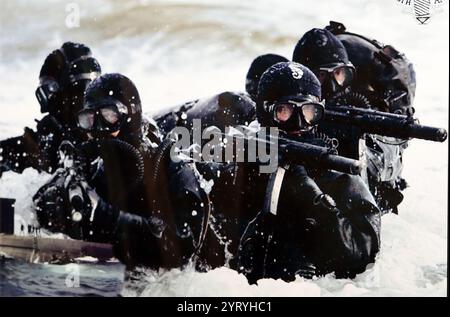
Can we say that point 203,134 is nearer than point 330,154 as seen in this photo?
No

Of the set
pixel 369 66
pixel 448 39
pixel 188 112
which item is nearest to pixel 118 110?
pixel 188 112

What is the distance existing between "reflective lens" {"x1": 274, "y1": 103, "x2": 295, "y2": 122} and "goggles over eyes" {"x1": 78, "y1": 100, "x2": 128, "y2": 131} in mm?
930

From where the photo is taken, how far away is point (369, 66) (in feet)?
14.1

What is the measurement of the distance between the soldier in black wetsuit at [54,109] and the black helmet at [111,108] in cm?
14

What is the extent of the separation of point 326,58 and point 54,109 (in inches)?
70.3

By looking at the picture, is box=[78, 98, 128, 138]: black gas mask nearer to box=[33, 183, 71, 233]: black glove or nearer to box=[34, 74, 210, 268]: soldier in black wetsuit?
box=[34, 74, 210, 268]: soldier in black wetsuit

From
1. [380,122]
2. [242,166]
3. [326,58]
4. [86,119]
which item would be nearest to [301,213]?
[242,166]

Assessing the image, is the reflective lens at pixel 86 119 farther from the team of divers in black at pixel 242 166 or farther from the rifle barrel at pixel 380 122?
the rifle barrel at pixel 380 122

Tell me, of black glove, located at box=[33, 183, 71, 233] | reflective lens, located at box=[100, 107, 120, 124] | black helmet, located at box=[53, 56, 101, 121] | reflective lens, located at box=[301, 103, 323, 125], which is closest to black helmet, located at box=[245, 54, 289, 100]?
reflective lens, located at box=[301, 103, 323, 125]

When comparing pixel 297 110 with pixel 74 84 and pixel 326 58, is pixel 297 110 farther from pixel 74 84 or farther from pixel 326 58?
pixel 74 84

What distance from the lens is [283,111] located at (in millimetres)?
3941

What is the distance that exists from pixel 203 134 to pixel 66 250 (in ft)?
3.76

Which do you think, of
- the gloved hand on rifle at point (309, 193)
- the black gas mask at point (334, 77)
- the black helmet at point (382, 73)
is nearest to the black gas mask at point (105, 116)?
the gloved hand on rifle at point (309, 193)
